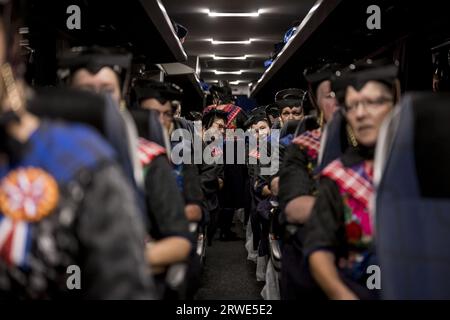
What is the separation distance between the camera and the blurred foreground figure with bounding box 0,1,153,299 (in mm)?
923

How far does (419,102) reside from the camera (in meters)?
1.20

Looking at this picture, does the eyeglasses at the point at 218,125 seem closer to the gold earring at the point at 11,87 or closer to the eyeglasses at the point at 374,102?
the eyeglasses at the point at 374,102

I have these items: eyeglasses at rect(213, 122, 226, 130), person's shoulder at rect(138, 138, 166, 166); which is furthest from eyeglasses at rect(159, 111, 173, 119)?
eyeglasses at rect(213, 122, 226, 130)

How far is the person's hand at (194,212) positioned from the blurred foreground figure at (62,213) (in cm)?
149

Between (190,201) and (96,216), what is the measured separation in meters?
1.61

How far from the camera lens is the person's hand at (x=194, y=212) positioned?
97.0 inches

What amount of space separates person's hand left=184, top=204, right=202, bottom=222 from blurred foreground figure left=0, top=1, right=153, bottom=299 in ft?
4.89

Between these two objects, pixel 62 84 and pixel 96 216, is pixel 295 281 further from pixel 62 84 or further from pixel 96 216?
pixel 96 216

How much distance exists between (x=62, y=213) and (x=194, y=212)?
1.60m

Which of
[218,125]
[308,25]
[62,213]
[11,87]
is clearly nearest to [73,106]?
[11,87]

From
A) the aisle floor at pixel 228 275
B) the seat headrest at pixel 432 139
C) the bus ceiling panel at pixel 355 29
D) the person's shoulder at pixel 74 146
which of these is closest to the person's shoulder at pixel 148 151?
the person's shoulder at pixel 74 146

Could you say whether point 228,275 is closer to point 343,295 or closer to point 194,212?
point 194,212

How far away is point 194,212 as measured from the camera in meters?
2.51

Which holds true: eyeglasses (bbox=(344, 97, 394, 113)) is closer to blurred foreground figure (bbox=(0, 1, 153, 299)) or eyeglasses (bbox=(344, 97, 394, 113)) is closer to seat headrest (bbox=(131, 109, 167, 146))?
seat headrest (bbox=(131, 109, 167, 146))
